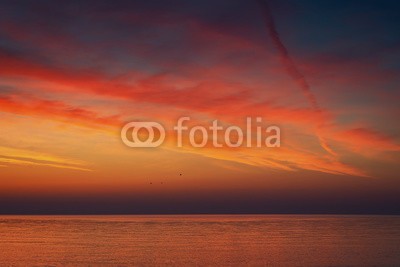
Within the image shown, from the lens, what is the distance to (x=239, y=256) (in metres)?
58.9

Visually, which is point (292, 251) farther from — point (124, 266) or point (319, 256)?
point (124, 266)

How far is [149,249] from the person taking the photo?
6788cm

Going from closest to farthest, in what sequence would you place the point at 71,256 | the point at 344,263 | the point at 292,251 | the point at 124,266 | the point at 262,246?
the point at 124,266, the point at 344,263, the point at 71,256, the point at 292,251, the point at 262,246

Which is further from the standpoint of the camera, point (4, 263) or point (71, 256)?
point (71, 256)

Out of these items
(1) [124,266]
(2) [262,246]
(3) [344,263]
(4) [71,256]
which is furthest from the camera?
(2) [262,246]

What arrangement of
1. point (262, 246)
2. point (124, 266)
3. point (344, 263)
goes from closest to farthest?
point (124, 266) → point (344, 263) → point (262, 246)

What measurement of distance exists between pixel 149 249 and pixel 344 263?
26.3m

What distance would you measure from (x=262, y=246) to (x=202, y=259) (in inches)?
701

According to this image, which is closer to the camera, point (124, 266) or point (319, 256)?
point (124, 266)

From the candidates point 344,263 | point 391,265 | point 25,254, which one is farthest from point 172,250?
point 391,265

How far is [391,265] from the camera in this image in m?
52.8

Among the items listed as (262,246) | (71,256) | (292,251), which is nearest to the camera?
(71,256)

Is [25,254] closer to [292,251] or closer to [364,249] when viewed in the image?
[292,251]

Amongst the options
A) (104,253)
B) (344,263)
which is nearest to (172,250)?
(104,253)
